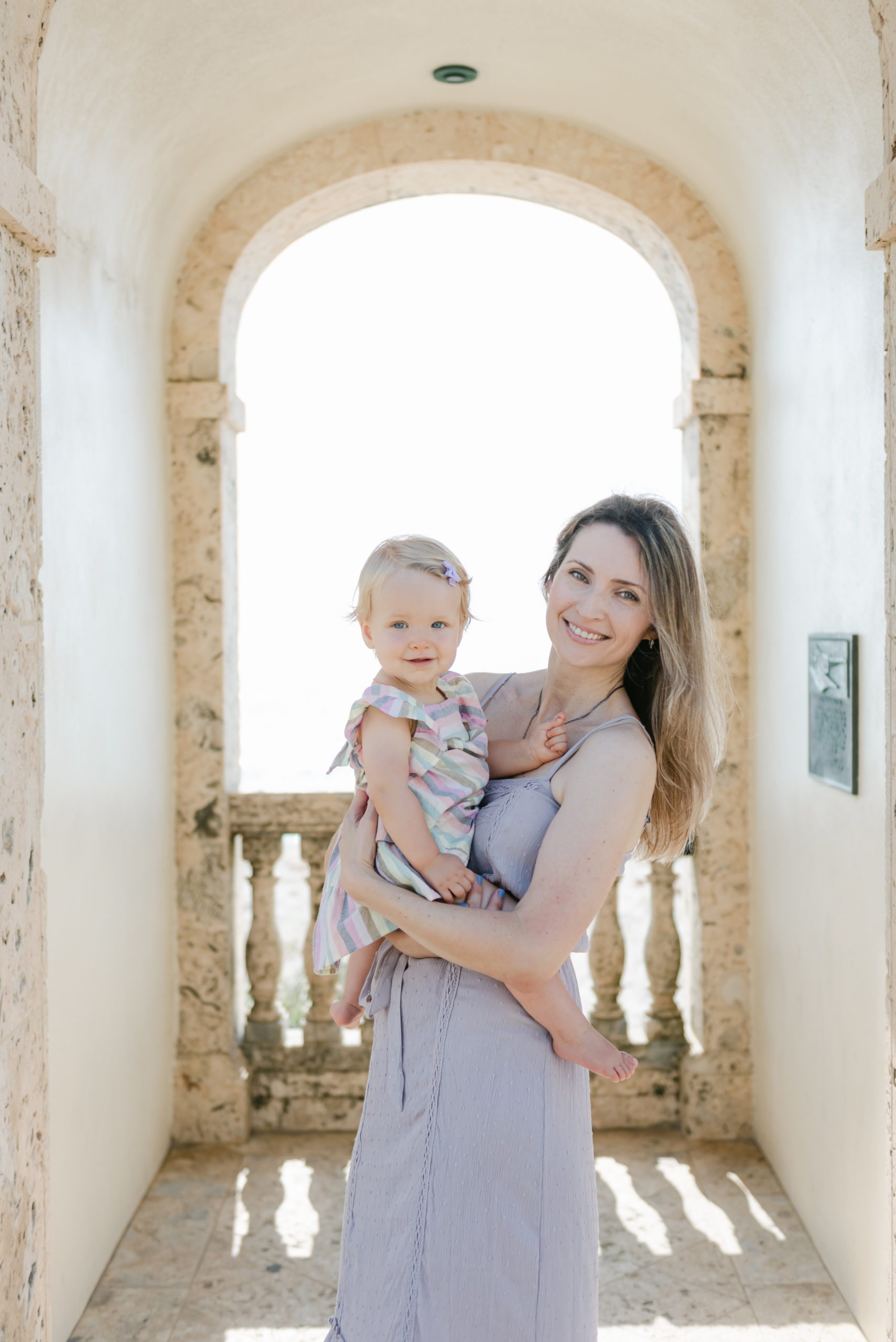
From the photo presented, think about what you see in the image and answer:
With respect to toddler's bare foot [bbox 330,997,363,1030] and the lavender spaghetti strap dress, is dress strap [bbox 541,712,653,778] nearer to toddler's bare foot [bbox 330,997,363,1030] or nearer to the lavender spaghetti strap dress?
the lavender spaghetti strap dress

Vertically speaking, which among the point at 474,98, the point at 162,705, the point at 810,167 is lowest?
the point at 162,705

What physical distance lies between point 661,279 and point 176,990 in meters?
3.35

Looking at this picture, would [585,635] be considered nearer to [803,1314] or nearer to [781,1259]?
[803,1314]

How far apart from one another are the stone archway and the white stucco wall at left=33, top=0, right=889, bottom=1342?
88mm

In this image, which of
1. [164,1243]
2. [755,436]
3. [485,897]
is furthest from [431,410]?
[485,897]

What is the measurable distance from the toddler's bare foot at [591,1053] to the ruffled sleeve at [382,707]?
567 millimetres

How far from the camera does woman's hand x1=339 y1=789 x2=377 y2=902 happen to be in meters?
1.97

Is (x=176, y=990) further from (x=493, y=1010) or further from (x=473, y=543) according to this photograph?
(x=473, y=543)

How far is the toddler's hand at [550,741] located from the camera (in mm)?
2039

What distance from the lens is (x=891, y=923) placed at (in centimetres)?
230

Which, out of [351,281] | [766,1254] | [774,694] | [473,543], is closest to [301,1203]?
[766,1254]

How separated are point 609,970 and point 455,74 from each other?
330 cm

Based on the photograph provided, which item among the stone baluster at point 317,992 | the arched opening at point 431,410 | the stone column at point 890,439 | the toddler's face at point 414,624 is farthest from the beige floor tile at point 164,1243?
the arched opening at point 431,410

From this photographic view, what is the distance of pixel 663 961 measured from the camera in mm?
4625
